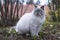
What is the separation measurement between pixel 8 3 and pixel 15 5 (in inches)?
14.5

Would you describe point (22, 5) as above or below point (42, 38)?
above

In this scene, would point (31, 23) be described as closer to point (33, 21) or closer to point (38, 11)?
point (33, 21)

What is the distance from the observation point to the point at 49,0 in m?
9.28

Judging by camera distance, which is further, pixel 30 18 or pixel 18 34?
pixel 18 34

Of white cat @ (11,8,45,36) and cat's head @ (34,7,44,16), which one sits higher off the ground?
cat's head @ (34,7,44,16)

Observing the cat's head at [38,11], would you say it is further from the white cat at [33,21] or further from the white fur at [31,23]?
the white fur at [31,23]

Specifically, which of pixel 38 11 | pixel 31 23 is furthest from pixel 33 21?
pixel 38 11

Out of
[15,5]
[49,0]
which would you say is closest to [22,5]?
[15,5]

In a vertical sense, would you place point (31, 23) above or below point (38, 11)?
below

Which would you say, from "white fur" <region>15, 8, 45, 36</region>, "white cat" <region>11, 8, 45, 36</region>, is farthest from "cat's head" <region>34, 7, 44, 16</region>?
"white fur" <region>15, 8, 45, 36</region>

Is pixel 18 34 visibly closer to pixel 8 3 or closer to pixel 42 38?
pixel 42 38

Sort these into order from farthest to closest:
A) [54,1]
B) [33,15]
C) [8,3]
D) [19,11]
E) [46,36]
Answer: [54,1], [19,11], [8,3], [46,36], [33,15]

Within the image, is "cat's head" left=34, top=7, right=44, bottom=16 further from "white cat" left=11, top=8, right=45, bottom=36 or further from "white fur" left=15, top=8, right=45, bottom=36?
"white fur" left=15, top=8, right=45, bottom=36

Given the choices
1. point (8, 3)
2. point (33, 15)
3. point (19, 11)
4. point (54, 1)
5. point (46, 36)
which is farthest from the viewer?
point (54, 1)
